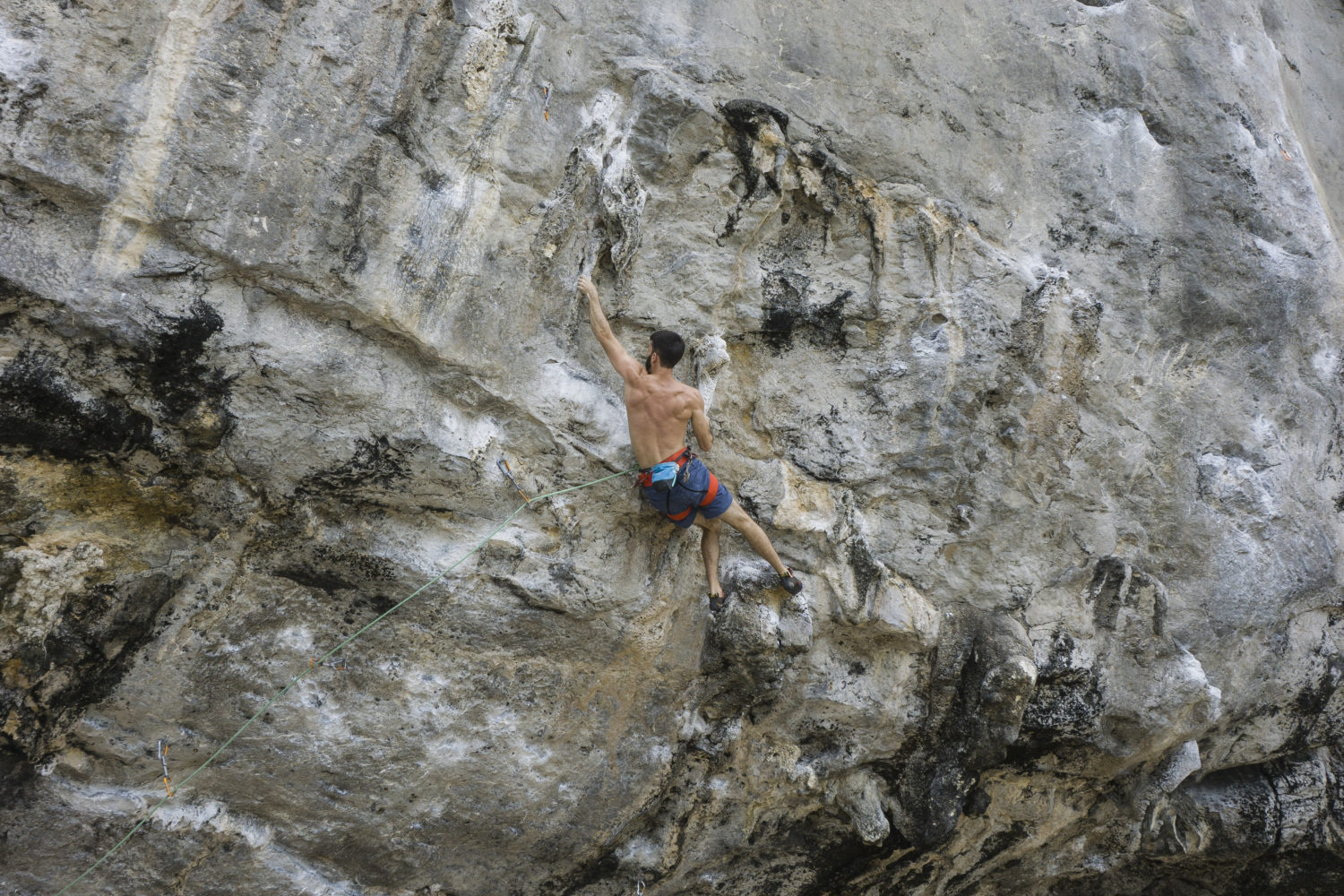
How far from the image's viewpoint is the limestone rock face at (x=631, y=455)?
3.53m

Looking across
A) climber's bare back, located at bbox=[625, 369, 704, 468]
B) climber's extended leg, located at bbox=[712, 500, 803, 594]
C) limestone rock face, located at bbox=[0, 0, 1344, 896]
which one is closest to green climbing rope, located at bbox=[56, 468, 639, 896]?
limestone rock face, located at bbox=[0, 0, 1344, 896]

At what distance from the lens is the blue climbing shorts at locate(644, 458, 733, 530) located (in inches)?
157

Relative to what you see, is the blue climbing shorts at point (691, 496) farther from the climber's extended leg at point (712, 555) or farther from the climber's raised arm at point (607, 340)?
the climber's raised arm at point (607, 340)

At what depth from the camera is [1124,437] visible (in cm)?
483

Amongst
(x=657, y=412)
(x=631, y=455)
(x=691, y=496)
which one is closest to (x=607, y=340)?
A: (x=657, y=412)

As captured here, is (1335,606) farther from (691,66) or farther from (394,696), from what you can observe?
(394,696)

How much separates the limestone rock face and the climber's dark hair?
36 cm

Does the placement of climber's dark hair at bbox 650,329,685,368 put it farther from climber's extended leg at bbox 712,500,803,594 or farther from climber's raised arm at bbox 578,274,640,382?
climber's extended leg at bbox 712,500,803,594

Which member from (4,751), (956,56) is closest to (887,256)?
(956,56)

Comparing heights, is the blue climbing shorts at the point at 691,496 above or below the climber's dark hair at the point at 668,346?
below

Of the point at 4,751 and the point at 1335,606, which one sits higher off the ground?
the point at 1335,606

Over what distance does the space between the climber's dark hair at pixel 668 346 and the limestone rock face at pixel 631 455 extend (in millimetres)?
357

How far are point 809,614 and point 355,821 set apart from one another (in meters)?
2.12

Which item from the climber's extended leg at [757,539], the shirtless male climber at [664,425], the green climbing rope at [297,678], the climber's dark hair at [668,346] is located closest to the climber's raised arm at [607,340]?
the shirtless male climber at [664,425]
